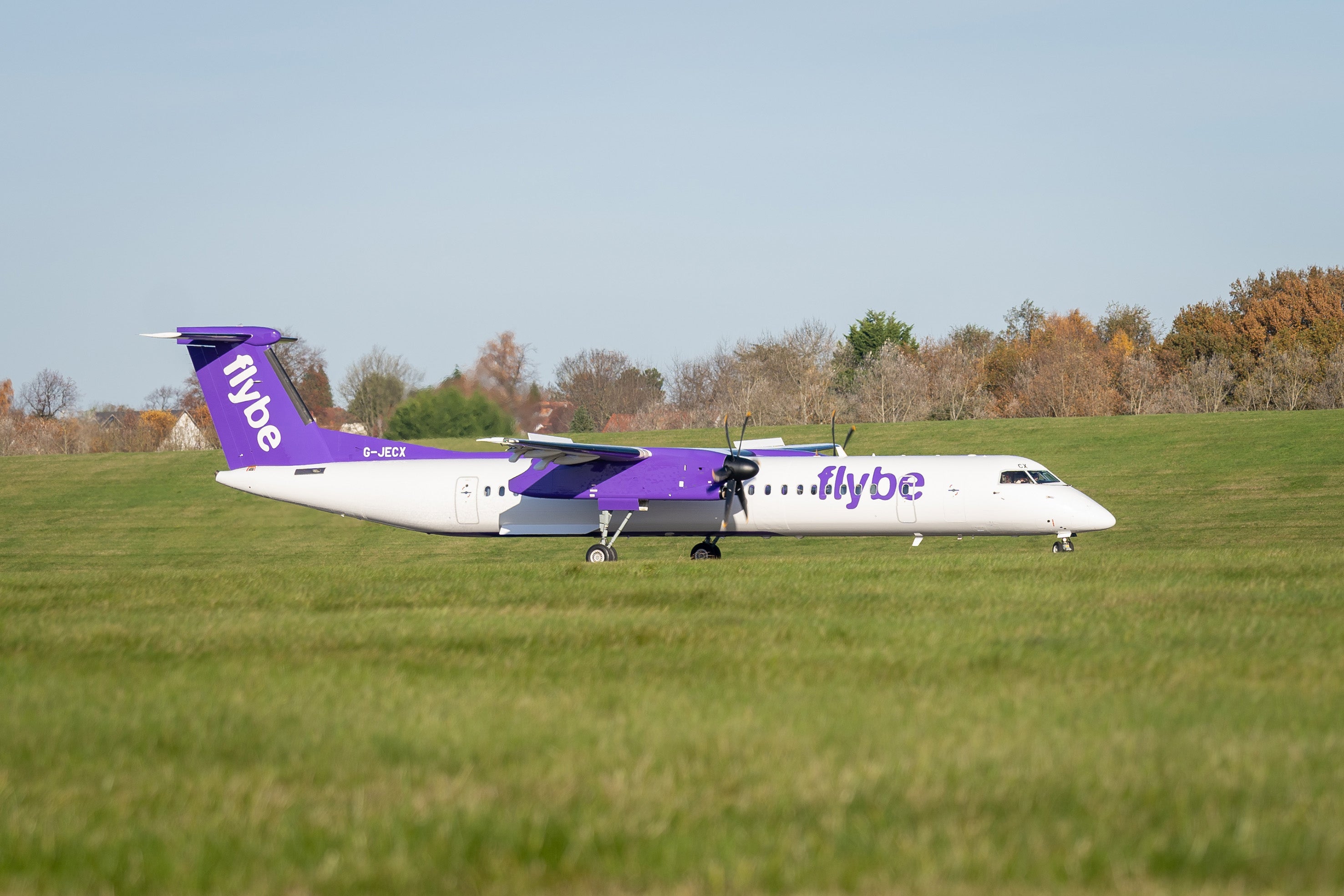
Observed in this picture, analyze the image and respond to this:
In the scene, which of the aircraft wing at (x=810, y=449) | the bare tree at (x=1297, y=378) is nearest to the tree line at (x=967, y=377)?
the bare tree at (x=1297, y=378)

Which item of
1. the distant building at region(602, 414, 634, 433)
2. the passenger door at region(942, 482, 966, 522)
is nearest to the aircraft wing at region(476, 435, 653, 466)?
the passenger door at region(942, 482, 966, 522)

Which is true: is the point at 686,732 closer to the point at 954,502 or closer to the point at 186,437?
the point at 954,502

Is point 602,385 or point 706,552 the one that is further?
point 602,385

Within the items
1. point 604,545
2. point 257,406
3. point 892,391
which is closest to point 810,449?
point 604,545

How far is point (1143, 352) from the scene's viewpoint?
265 feet

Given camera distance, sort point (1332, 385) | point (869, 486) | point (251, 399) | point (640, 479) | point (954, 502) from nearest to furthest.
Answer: point (954, 502) < point (869, 486) < point (640, 479) < point (251, 399) < point (1332, 385)

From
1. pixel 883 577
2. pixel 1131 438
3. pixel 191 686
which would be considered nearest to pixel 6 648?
pixel 191 686

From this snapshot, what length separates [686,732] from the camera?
23.5 feet

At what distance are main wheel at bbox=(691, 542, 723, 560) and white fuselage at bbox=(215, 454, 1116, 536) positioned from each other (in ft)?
2.34

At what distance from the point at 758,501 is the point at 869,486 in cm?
252

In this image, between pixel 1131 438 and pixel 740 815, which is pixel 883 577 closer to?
pixel 740 815

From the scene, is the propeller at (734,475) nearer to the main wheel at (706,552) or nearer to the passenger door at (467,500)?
the main wheel at (706,552)

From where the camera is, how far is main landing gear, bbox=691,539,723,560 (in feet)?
95.5

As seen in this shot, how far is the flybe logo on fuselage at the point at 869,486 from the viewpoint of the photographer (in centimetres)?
2686
